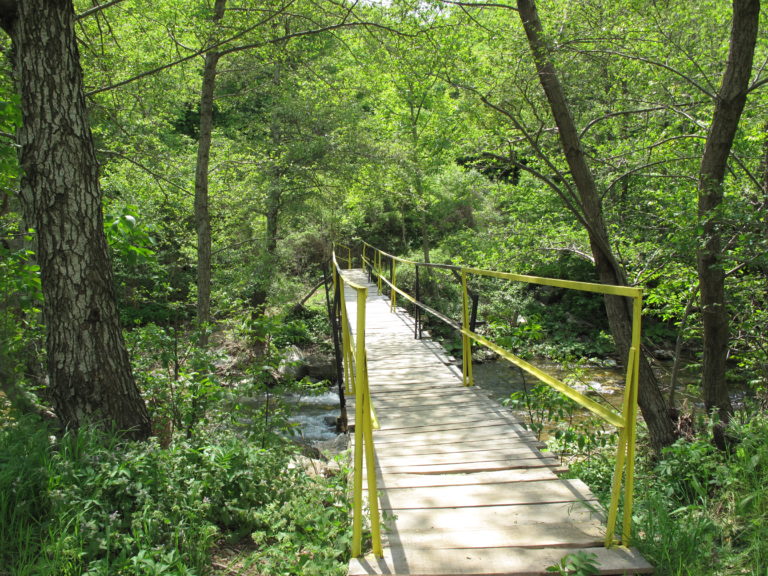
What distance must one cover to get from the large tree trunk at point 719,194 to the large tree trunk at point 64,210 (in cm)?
447

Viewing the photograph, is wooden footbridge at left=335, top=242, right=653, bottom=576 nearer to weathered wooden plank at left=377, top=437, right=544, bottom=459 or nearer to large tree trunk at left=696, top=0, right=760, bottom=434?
weathered wooden plank at left=377, top=437, right=544, bottom=459

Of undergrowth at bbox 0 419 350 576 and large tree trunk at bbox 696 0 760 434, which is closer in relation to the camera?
undergrowth at bbox 0 419 350 576

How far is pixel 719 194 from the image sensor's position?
4539 millimetres

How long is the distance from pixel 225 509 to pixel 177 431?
3.81 ft

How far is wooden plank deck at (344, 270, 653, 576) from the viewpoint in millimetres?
2139

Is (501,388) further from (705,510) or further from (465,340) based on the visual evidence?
(705,510)

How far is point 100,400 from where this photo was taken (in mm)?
3154

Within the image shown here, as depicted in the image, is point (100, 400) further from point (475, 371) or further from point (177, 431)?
point (475, 371)

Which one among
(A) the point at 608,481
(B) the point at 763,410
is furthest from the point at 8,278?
(B) the point at 763,410

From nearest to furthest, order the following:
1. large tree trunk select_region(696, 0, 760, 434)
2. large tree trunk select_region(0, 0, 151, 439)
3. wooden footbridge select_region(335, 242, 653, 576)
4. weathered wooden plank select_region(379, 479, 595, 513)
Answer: wooden footbridge select_region(335, 242, 653, 576) < weathered wooden plank select_region(379, 479, 595, 513) < large tree trunk select_region(0, 0, 151, 439) < large tree trunk select_region(696, 0, 760, 434)

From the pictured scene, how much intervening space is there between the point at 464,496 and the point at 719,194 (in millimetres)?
3691

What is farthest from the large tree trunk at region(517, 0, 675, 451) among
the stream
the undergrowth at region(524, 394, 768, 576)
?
the stream

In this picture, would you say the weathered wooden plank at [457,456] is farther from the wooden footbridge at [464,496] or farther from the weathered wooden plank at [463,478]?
the weathered wooden plank at [463,478]

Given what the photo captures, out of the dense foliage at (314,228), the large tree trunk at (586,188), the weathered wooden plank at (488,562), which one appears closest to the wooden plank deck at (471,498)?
the weathered wooden plank at (488,562)
